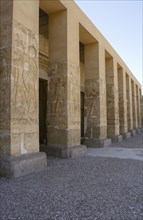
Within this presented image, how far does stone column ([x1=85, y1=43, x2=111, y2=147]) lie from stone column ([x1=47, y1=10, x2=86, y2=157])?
253 cm

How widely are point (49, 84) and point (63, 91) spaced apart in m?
0.64

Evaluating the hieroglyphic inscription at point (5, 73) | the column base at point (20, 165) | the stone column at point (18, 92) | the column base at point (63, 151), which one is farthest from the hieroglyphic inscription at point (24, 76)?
the column base at point (63, 151)

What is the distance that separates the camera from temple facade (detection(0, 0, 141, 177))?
15.7 ft

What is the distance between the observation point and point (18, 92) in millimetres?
4898

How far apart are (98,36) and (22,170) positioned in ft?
25.6

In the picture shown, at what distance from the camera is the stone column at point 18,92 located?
184 inches

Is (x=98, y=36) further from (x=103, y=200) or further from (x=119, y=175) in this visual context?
(x=103, y=200)

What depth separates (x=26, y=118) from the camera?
509 centimetres

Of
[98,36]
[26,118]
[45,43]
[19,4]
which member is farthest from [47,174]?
[98,36]

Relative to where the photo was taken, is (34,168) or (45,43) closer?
(34,168)

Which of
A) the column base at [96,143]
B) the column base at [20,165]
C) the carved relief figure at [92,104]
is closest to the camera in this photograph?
the column base at [20,165]

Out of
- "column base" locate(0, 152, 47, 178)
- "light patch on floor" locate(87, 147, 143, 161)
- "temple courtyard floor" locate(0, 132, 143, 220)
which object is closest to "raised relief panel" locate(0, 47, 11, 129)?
"column base" locate(0, 152, 47, 178)

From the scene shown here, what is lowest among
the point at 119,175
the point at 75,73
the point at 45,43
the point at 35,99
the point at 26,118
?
the point at 119,175

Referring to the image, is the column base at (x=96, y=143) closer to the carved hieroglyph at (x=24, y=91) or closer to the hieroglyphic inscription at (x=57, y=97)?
the hieroglyphic inscription at (x=57, y=97)
